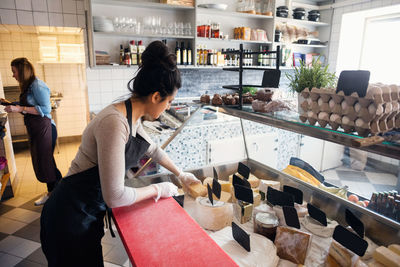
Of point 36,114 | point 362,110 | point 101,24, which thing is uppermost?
point 101,24

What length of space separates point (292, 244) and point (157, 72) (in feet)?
3.33

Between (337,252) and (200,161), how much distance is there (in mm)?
2690

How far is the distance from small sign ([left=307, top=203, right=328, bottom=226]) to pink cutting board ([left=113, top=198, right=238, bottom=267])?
558 millimetres

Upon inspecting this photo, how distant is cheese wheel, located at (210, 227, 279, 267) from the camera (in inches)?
48.0

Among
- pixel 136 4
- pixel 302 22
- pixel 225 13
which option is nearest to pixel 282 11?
pixel 302 22

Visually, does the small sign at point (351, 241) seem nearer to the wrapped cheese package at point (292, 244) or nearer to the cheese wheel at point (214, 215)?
the wrapped cheese package at point (292, 244)

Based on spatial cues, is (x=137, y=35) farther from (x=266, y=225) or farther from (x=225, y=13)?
(x=266, y=225)

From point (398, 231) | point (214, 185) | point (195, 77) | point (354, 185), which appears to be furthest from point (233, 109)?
point (195, 77)

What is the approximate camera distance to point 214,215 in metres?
1.48

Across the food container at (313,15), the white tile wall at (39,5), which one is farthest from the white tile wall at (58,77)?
the food container at (313,15)

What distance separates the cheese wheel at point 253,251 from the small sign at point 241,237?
2cm

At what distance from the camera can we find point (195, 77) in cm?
518

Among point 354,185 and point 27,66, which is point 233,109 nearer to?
point 27,66

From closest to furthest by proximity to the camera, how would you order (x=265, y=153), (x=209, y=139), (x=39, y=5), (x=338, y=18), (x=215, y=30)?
(x=209, y=139)
(x=39, y=5)
(x=265, y=153)
(x=215, y=30)
(x=338, y=18)
